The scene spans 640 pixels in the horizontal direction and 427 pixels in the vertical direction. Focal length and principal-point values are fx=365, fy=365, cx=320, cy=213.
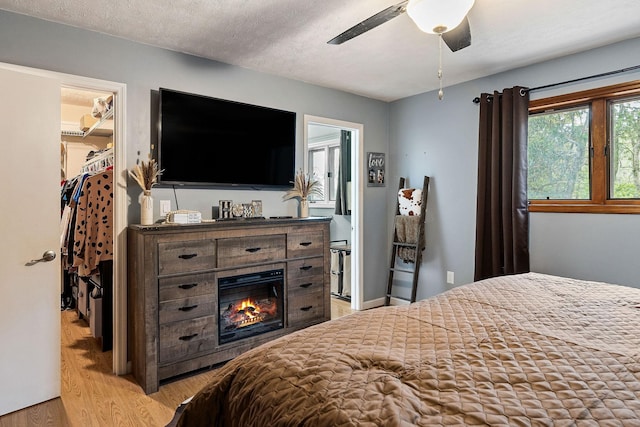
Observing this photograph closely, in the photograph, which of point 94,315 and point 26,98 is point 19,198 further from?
point 94,315

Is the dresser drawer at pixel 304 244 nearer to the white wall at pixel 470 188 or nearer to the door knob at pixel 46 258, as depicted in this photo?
the white wall at pixel 470 188

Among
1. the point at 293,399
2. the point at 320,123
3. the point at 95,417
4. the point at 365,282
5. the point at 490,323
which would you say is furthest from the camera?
the point at 365,282

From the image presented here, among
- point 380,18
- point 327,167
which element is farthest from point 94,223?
point 327,167

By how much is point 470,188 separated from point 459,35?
6.34ft

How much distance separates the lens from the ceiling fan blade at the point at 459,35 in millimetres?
1979

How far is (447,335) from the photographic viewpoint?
1237 mm

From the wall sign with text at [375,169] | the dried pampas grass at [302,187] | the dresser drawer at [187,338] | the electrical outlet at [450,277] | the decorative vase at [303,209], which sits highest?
the wall sign with text at [375,169]

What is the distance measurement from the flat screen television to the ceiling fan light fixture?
1781mm

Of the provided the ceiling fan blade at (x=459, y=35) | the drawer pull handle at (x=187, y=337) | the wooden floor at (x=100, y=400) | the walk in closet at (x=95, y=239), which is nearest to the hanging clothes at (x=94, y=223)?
the walk in closet at (x=95, y=239)

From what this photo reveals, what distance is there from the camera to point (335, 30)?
2.52 metres

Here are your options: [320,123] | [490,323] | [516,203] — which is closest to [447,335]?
[490,323]

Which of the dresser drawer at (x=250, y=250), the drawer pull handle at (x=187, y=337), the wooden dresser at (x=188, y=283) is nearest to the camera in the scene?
the wooden dresser at (x=188, y=283)

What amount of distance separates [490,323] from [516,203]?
7.13ft

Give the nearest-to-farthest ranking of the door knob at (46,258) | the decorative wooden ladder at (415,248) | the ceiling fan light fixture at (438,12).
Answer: the ceiling fan light fixture at (438,12) < the door knob at (46,258) < the decorative wooden ladder at (415,248)
